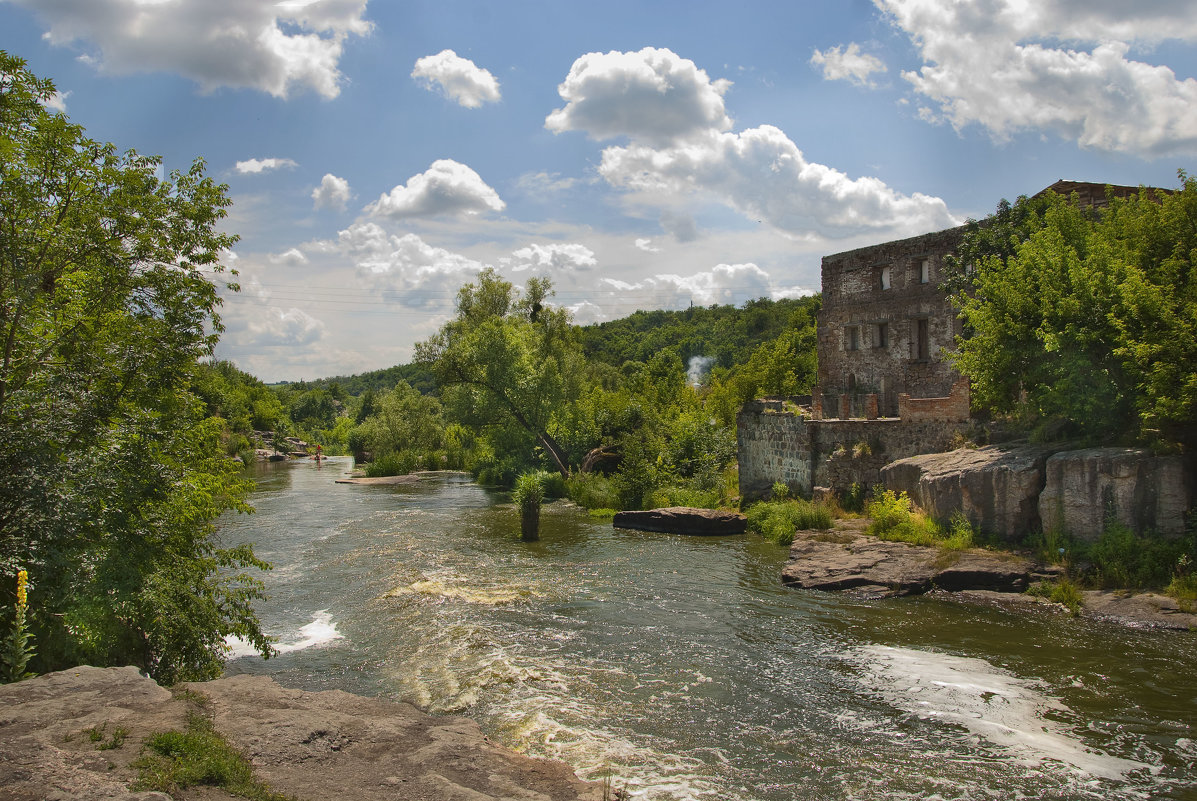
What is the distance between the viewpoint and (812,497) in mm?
24234

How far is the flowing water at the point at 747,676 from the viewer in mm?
8336

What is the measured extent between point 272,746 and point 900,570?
1381 cm

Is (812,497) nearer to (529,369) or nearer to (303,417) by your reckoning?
(529,369)

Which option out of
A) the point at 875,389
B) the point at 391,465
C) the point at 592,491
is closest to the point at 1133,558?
the point at 875,389

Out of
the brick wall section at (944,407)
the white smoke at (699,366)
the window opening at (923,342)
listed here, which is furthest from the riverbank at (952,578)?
the white smoke at (699,366)

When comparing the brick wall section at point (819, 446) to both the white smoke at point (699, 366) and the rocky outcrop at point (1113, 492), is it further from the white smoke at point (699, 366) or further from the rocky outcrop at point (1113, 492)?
the white smoke at point (699, 366)

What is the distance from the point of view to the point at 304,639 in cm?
1341

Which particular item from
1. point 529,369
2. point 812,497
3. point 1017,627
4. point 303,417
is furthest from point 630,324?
point 1017,627

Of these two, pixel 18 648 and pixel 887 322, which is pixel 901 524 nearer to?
pixel 887 322

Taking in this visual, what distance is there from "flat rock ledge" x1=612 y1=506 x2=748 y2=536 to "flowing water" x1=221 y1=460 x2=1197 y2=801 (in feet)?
13.2

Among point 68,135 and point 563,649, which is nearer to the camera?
point 68,135

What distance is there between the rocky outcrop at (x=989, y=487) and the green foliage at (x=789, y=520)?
135 inches

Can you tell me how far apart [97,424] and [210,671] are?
3.49m

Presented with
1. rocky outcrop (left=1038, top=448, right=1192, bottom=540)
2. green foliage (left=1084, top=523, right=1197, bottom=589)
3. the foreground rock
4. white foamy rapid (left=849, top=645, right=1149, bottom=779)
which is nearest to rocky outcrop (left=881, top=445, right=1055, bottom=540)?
rocky outcrop (left=1038, top=448, right=1192, bottom=540)
